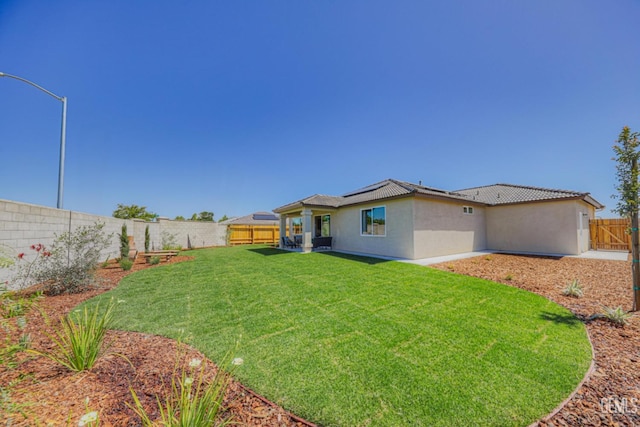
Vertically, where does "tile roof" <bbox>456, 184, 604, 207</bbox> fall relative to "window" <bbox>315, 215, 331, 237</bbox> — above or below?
above

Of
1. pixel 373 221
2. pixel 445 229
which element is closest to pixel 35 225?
pixel 373 221

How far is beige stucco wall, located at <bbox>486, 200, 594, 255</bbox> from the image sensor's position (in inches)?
470

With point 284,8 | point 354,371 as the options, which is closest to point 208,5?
point 284,8

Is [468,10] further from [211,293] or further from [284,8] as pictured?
[211,293]

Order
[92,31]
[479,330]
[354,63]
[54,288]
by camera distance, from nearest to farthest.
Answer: [479,330] < [54,288] < [92,31] < [354,63]

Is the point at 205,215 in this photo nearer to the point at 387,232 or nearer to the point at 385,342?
the point at 387,232

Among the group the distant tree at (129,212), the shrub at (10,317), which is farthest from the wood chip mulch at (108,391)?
Answer: the distant tree at (129,212)

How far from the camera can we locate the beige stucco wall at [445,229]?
10781mm

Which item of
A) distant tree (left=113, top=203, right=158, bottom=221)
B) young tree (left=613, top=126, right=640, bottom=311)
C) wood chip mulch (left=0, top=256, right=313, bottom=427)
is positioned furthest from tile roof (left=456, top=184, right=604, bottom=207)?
distant tree (left=113, top=203, right=158, bottom=221)

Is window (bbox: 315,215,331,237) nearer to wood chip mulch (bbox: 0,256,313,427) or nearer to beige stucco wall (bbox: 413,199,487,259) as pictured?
beige stucco wall (bbox: 413,199,487,259)

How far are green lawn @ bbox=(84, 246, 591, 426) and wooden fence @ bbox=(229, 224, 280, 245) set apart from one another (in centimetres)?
1609

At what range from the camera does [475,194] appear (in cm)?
1703

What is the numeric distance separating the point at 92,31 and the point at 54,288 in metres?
8.00

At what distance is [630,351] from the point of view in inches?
137
